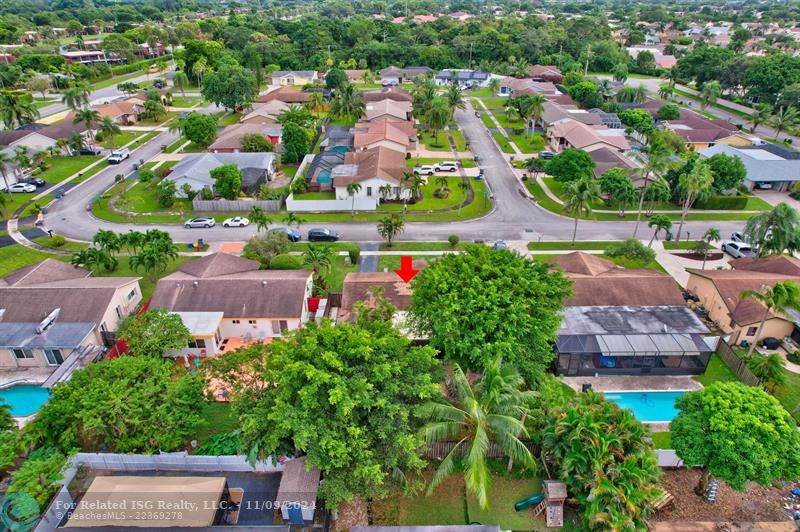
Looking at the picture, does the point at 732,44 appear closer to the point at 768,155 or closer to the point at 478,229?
the point at 768,155

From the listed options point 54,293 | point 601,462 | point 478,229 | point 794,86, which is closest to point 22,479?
point 54,293

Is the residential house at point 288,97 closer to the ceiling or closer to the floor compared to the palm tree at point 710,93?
closer to the floor

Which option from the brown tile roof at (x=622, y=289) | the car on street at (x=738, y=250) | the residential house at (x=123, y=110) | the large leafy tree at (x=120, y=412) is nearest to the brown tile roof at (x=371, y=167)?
the brown tile roof at (x=622, y=289)

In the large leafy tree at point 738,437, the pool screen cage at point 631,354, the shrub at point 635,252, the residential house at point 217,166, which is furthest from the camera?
the residential house at point 217,166

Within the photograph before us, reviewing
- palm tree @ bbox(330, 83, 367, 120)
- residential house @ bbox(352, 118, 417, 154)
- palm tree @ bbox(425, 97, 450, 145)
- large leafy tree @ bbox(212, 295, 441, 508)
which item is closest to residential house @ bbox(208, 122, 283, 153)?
palm tree @ bbox(330, 83, 367, 120)

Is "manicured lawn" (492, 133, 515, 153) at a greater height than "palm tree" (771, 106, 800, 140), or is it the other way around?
"palm tree" (771, 106, 800, 140)

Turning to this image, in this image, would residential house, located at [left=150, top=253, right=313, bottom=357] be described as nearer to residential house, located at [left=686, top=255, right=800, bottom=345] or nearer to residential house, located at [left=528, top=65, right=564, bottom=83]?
residential house, located at [left=686, top=255, right=800, bottom=345]

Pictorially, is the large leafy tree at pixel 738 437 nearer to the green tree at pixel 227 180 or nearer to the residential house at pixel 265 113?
the green tree at pixel 227 180
